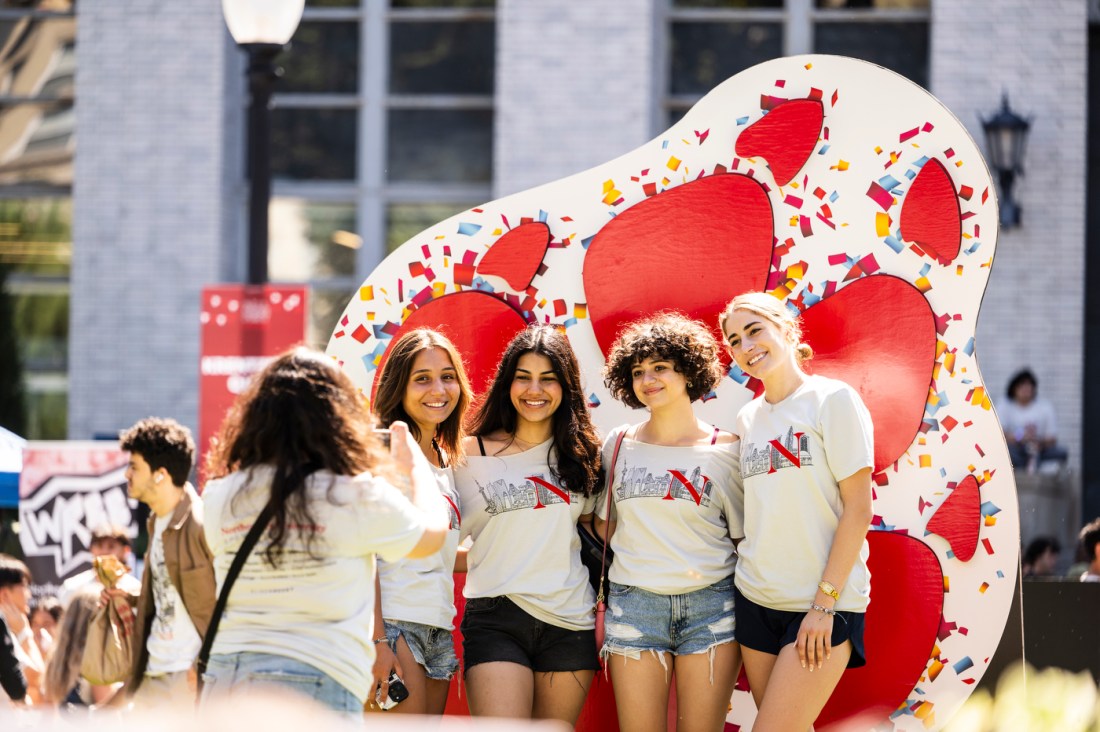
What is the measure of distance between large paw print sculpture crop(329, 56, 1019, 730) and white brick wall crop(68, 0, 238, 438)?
583 centimetres

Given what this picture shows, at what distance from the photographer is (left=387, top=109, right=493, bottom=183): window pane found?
1136 centimetres

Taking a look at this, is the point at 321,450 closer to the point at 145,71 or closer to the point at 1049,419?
the point at 1049,419

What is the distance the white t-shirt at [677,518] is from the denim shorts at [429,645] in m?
0.58

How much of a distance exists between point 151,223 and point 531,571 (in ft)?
24.2

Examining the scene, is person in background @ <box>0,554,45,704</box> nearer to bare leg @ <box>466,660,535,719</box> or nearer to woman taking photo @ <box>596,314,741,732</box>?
bare leg @ <box>466,660,535,719</box>

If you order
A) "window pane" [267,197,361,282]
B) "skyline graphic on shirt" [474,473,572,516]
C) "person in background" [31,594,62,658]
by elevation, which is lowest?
"person in background" [31,594,62,658]

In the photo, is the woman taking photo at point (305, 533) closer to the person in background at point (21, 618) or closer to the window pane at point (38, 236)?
the person in background at point (21, 618)

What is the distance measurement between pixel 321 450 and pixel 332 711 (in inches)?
24.2

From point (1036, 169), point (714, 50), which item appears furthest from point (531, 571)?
point (714, 50)

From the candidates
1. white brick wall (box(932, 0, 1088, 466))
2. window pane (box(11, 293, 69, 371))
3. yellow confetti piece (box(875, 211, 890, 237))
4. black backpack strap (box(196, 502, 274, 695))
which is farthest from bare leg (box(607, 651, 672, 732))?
window pane (box(11, 293, 69, 371))

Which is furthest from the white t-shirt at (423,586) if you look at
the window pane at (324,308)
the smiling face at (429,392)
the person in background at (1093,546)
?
the window pane at (324,308)

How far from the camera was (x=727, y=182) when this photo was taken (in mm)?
5570

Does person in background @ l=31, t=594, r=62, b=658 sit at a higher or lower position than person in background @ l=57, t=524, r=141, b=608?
lower

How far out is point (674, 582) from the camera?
14.8 ft
